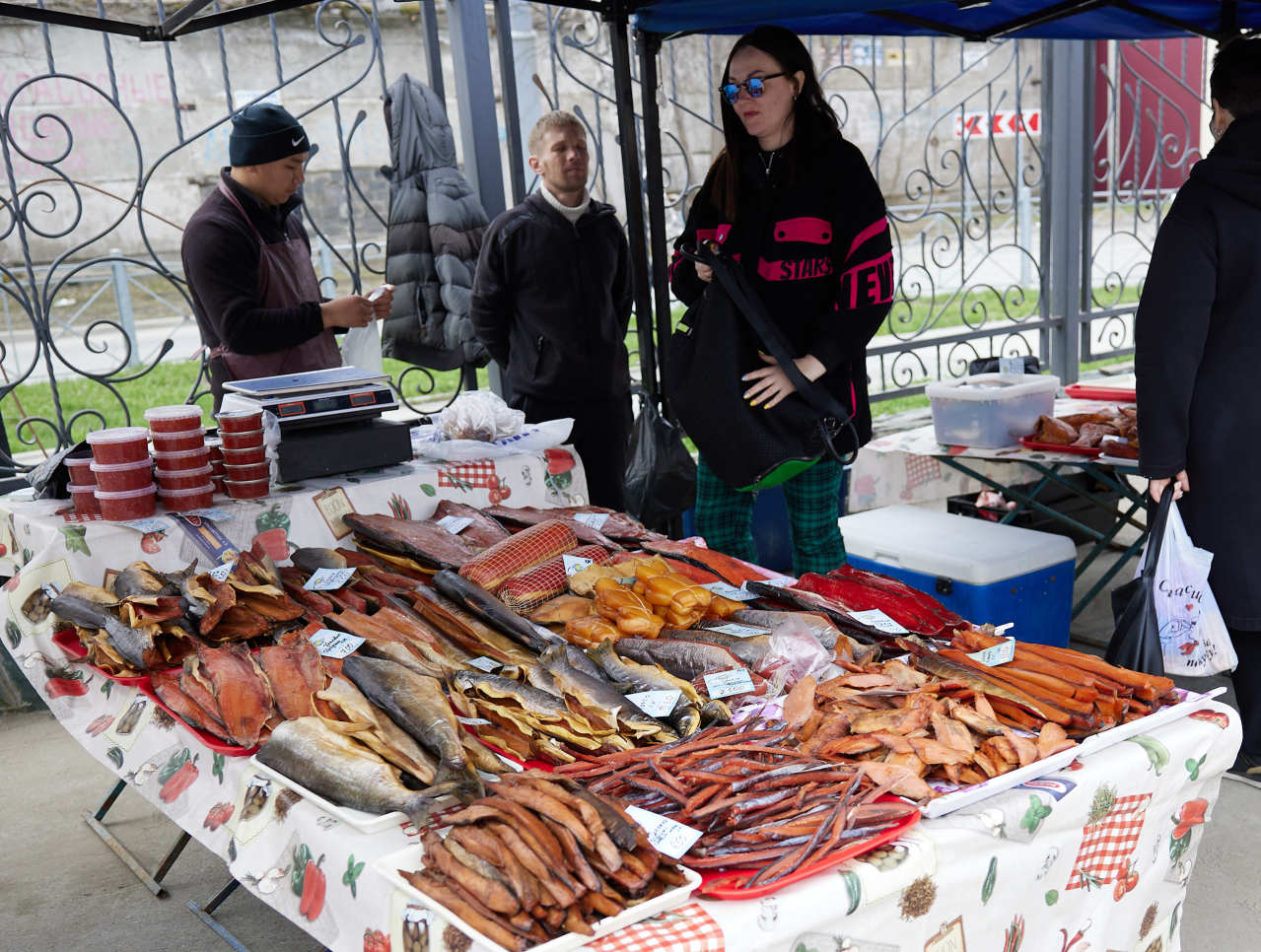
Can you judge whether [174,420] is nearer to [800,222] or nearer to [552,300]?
[552,300]

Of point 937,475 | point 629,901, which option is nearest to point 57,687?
point 629,901

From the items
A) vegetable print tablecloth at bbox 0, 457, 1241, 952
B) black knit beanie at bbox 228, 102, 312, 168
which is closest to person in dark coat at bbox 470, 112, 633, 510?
black knit beanie at bbox 228, 102, 312, 168

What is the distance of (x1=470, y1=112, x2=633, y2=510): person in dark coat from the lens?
13.3ft

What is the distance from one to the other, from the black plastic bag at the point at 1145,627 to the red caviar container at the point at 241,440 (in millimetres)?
2244

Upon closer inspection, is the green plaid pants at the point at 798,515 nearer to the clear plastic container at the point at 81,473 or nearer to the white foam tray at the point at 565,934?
the clear plastic container at the point at 81,473

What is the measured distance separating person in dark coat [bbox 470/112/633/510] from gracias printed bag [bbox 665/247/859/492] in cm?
82

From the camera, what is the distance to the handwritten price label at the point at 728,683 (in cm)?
204

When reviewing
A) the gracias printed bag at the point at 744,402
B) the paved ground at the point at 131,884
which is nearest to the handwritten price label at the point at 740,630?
the gracias printed bag at the point at 744,402

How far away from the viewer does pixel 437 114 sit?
4.57 m

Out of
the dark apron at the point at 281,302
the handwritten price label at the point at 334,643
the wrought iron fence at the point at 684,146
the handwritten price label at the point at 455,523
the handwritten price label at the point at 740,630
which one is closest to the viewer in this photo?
the handwritten price label at the point at 334,643

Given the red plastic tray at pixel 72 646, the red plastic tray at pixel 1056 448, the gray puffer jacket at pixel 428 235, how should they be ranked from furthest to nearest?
1. the gray puffer jacket at pixel 428 235
2. the red plastic tray at pixel 1056 448
3. the red plastic tray at pixel 72 646

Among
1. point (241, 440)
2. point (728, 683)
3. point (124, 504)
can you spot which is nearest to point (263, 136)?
point (241, 440)

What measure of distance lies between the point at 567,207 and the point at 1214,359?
7.16 feet

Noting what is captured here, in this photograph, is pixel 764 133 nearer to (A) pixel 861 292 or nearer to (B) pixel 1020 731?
(A) pixel 861 292
